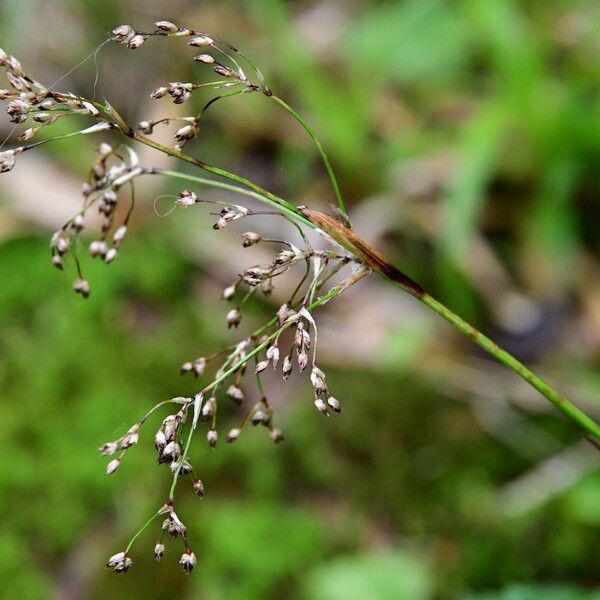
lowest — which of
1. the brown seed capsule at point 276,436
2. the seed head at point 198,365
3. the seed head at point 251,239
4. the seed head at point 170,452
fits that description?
the brown seed capsule at point 276,436

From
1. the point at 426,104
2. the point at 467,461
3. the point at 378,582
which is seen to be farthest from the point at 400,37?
the point at 378,582

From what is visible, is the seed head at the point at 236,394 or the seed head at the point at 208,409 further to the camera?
the seed head at the point at 236,394

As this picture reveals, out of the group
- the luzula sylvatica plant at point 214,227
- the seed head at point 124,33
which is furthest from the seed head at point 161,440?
the seed head at point 124,33

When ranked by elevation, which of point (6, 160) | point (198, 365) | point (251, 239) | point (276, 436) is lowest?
point (276, 436)

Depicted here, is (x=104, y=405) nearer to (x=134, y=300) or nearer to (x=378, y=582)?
(x=134, y=300)

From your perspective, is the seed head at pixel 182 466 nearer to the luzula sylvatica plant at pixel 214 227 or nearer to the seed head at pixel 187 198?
the luzula sylvatica plant at pixel 214 227

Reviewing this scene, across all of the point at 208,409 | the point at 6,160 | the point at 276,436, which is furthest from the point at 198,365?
the point at 6,160

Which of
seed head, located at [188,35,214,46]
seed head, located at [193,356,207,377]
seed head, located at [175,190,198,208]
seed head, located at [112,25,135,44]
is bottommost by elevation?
seed head, located at [193,356,207,377]

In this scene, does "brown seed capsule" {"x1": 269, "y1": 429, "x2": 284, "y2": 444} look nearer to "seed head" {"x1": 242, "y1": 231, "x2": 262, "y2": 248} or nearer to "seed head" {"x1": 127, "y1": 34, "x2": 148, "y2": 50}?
"seed head" {"x1": 242, "y1": 231, "x2": 262, "y2": 248}

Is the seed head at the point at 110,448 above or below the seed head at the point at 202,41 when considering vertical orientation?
below

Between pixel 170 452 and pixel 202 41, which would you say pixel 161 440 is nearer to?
pixel 170 452

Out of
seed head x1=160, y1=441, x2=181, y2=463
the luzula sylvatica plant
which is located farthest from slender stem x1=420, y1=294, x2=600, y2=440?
seed head x1=160, y1=441, x2=181, y2=463
